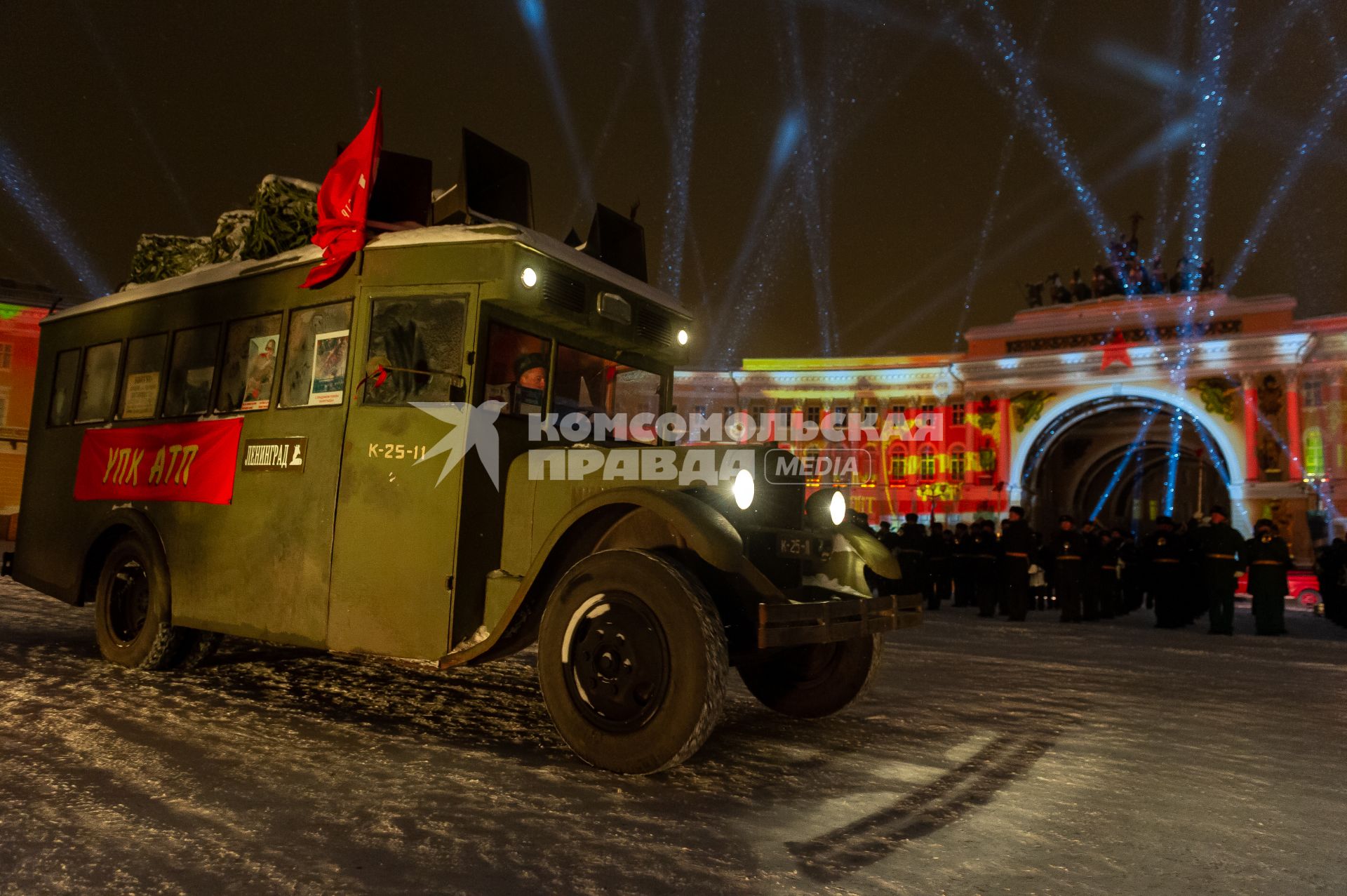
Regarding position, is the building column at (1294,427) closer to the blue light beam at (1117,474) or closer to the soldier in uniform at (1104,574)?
the blue light beam at (1117,474)

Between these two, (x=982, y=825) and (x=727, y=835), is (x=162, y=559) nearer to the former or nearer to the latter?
(x=727, y=835)

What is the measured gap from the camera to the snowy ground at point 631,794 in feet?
9.27

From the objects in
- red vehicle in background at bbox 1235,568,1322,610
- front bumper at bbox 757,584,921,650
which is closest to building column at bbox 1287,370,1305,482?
red vehicle in background at bbox 1235,568,1322,610

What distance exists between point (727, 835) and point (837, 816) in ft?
1.71

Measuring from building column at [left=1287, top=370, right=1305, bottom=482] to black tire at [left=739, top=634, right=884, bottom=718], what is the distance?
44.9 meters

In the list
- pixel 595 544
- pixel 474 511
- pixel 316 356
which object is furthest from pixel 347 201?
pixel 595 544

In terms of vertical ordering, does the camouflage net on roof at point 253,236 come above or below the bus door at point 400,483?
above

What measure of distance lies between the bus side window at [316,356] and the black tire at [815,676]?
2.96 metres

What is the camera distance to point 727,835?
3195 millimetres

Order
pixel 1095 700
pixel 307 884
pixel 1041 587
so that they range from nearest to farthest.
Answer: pixel 307 884, pixel 1095 700, pixel 1041 587

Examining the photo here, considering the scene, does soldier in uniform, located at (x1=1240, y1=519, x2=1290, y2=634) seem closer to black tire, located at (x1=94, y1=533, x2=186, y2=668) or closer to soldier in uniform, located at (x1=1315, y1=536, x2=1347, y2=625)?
soldier in uniform, located at (x1=1315, y1=536, x2=1347, y2=625)

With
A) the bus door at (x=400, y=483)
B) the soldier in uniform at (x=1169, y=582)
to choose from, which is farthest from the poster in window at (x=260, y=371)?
the soldier in uniform at (x=1169, y=582)

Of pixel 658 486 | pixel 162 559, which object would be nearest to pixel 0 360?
pixel 162 559

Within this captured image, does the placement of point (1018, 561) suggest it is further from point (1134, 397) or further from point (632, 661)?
point (1134, 397)
